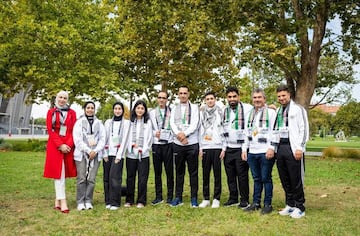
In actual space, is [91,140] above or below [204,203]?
above

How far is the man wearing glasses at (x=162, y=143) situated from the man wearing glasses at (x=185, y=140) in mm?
143

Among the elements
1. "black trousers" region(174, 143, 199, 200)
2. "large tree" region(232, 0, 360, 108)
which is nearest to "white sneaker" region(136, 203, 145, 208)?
"black trousers" region(174, 143, 199, 200)

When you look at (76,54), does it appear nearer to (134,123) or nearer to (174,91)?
(174,91)

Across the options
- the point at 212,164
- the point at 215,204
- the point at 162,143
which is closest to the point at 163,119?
the point at 162,143

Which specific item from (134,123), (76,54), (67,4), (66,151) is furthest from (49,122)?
(67,4)

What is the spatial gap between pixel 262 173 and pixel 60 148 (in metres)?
3.43

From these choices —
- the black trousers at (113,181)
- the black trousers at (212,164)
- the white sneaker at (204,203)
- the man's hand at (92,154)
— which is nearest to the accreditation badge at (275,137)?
the black trousers at (212,164)

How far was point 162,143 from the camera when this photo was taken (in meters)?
7.76

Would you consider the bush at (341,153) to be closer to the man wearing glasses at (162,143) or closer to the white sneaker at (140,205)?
the man wearing glasses at (162,143)

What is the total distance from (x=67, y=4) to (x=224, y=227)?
19841 mm

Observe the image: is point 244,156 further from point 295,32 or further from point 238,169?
point 295,32

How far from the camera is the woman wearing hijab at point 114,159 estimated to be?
7449 mm

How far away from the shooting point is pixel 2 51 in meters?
21.6

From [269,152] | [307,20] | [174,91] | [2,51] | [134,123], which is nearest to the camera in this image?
[269,152]
